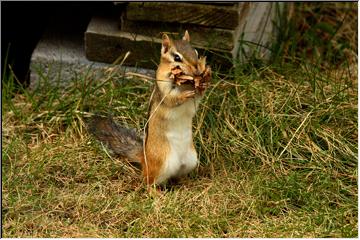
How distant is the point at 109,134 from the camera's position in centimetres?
466

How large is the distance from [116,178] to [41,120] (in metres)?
0.75

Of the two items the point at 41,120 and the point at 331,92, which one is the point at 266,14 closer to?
the point at 331,92

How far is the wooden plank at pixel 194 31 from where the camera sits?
5.05m

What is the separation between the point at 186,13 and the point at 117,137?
93 centimetres

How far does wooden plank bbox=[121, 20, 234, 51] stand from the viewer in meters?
5.05

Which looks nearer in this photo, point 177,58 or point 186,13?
point 177,58

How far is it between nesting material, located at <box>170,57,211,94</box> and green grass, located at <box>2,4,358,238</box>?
60 centimetres

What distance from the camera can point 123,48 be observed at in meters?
5.23

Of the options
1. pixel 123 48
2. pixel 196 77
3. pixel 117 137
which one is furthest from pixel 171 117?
pixel 123 48

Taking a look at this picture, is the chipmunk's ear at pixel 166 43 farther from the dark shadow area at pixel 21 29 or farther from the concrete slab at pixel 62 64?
the dark shadow area at pixel 21 29

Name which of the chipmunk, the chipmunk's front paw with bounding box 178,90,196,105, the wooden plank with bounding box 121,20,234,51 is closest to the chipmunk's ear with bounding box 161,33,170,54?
the chipmunk

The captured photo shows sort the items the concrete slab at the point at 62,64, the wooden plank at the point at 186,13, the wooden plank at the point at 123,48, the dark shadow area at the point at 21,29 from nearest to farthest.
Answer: the wooden plank at the point at 186,13 → the wooden plank at the point at 123,48 → the concrete slab at the point at 62,64 → the dark shadow area at the point at 21,29

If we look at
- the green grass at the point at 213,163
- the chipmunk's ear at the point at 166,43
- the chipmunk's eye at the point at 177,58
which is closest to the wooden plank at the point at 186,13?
the green grass at the point at 213,163

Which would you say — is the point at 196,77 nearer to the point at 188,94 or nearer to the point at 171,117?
the point at 188,94
